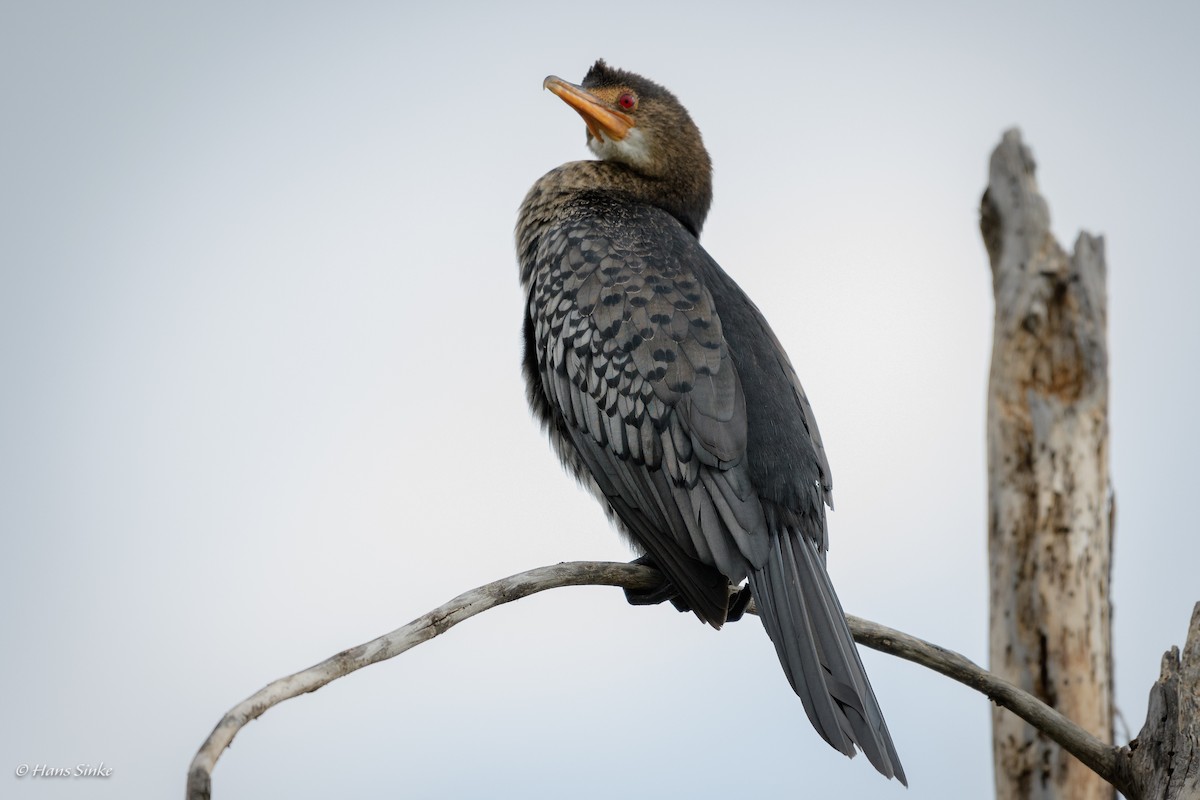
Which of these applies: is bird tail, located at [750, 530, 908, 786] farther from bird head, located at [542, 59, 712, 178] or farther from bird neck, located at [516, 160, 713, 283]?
bird head, located at [542, 59, 712, 178]

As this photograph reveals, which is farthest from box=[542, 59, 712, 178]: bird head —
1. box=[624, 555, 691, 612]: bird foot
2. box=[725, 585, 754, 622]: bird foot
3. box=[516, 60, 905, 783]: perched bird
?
box=[725, 585, 754, 622]: bird foot

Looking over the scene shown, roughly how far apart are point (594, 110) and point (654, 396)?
1.52 metres

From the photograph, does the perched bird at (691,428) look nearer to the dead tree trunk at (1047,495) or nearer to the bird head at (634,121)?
the bird head at (634,121)

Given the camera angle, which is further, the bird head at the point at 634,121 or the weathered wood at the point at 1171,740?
the bird head at the point at 634,121

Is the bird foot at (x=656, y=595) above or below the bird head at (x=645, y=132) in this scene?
below

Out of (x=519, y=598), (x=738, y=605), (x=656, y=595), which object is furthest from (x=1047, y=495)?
(x=519, y=598)

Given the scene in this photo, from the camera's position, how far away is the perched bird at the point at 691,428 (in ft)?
11.7

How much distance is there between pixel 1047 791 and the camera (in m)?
6.85

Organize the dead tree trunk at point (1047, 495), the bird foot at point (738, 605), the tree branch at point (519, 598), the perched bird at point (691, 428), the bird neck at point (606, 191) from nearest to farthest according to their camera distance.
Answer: the tree branch at point (519, 598) < the perched bird at point (691, 428) < the bird foot at point (738, 605) < the bird neck at point (606, 191) < the dead tree trunk at point (1047, 495)

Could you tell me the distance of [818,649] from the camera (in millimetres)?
3506

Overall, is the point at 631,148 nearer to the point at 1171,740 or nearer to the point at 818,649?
the point at 818,649

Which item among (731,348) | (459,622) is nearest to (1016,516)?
(731,348)

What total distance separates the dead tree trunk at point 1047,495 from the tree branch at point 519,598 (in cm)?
340

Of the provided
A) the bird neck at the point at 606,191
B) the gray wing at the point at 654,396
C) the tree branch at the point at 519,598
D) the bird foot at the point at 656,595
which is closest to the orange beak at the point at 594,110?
the bird neck at the point at 606,191
